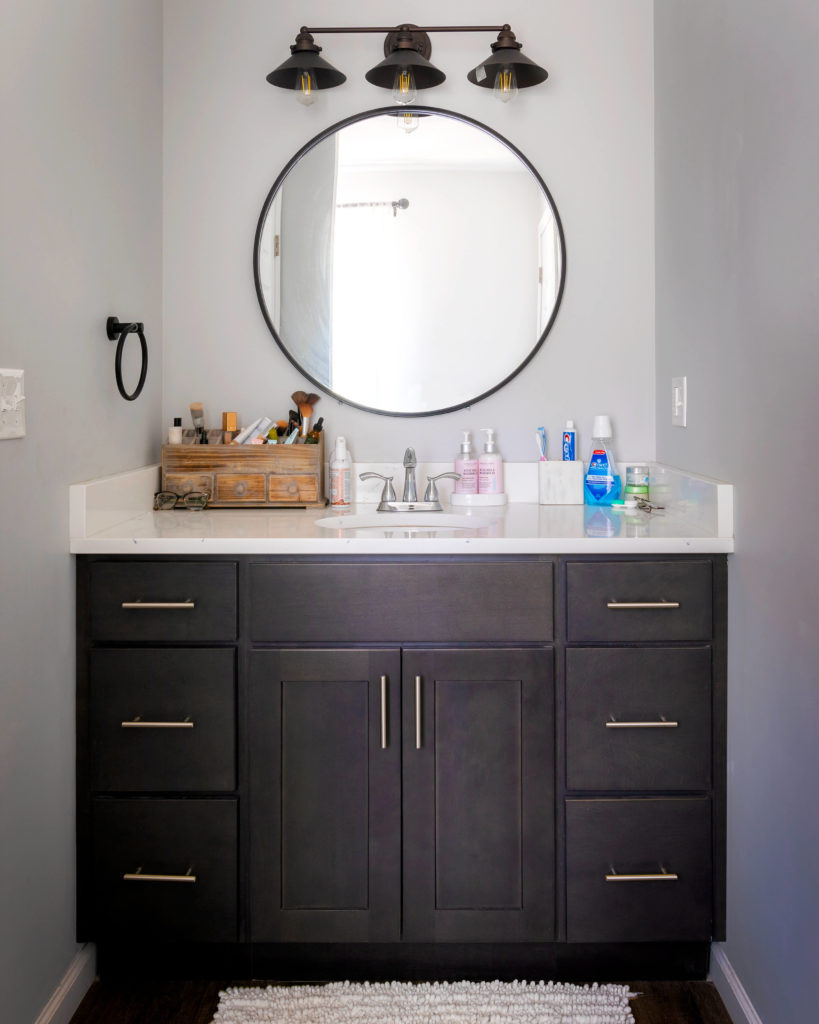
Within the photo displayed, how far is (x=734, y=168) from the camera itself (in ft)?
5.47

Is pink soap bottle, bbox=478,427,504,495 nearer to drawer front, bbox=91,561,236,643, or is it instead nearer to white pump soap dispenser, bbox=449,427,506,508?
white pump soap dispenser, bbox=449,427,506,508

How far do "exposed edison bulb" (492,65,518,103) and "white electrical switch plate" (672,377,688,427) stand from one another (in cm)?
78

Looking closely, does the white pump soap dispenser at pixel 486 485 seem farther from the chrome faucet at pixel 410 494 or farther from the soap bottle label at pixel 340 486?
the soap bottle label at pixel 340 486

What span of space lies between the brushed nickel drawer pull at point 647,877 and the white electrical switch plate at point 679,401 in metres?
0.93

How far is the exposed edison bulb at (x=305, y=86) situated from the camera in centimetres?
220

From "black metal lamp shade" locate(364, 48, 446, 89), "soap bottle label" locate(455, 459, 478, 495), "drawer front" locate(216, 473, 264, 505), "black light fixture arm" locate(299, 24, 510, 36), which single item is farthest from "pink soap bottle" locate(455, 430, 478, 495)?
"black light fixture arm" locate(299, 24, 510, 36)

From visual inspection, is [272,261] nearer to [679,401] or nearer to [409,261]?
[409,261]

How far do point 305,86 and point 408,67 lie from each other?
249mm

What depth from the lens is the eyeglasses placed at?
2186mm

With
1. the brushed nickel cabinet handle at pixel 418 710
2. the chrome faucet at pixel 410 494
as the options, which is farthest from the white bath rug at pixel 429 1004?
the chrome faucet at pixel 410 494

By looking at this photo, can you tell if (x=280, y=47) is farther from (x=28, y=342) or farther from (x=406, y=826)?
(x=406, y=826)

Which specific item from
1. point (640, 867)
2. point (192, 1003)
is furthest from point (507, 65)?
point (192, 1003)

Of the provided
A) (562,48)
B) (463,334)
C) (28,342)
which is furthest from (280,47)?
(28,342)

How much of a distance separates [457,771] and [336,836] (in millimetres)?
256
